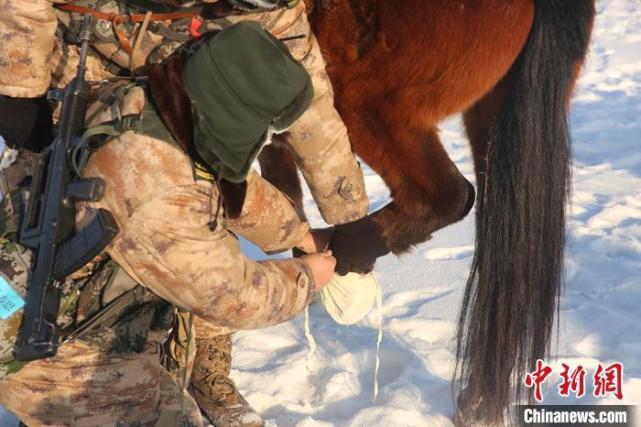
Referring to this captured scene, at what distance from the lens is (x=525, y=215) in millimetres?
1796

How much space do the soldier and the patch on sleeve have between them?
13.1 inches

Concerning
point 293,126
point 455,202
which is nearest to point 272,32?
point 293,126

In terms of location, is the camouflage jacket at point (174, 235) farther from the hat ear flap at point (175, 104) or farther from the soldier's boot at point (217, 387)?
the soldier's boot at point (217, 387)

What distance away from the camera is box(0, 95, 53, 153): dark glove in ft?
4.70

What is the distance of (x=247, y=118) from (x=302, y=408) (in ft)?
3.72

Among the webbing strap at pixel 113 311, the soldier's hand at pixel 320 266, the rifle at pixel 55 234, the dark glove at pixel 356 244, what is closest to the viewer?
the rifle at pixel 55 234

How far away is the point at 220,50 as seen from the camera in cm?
119

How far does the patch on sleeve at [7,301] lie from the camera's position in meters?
1.34

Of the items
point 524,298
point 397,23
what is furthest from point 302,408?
point 397,23

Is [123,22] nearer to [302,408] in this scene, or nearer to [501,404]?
[302,408]

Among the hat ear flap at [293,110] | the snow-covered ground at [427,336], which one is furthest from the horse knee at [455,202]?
the hat ear flap at [293,110]

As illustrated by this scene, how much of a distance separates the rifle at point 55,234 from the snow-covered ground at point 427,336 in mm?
898

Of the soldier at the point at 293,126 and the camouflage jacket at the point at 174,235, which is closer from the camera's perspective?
the camouflage jacket at the point at 174,235

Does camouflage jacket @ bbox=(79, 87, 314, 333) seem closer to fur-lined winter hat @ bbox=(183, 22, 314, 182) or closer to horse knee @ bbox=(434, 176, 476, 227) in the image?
fur-lined winter hat @ bbox=(183, 22, 314, 182)
